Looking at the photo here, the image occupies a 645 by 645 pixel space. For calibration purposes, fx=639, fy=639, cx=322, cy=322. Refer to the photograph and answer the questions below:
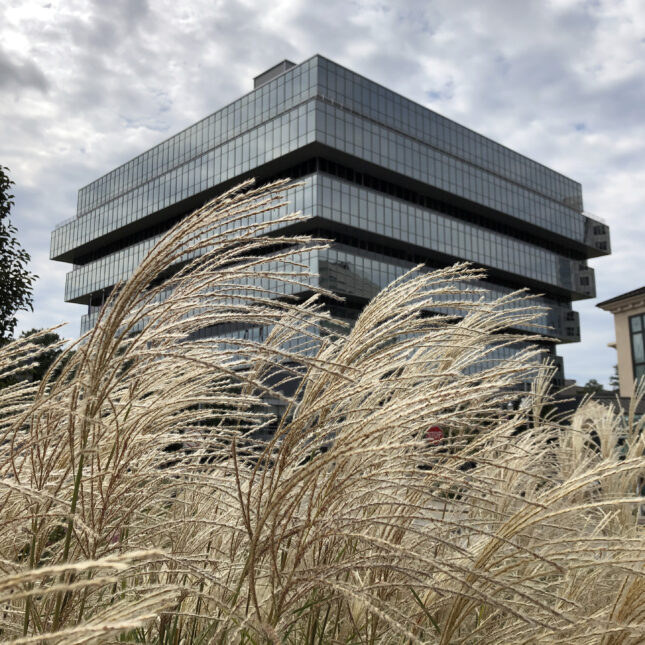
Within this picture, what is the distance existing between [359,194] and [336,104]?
5863 mm

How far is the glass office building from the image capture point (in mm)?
40688

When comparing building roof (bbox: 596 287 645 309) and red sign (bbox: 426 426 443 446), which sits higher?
building roof (bbox: 596 287 645 309)

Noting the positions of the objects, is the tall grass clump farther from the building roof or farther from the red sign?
the building roof

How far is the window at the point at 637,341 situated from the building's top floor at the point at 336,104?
72.5 feet

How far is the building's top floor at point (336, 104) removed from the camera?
137 ft

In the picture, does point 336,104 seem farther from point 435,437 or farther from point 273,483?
point 273,483

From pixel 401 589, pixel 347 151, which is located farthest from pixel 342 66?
pixel 401 589

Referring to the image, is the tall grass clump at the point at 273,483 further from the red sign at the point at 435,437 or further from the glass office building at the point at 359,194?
the glass office building at the point at 359,194

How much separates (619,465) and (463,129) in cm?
5342

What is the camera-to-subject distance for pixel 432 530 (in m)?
1.92

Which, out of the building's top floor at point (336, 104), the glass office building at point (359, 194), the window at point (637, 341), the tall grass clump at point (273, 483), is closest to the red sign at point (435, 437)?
the tall grass clump at point (273, 483)

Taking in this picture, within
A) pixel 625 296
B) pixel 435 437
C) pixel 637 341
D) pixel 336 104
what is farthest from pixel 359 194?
pixel 435 437

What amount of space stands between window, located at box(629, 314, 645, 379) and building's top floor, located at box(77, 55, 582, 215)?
22.1 m

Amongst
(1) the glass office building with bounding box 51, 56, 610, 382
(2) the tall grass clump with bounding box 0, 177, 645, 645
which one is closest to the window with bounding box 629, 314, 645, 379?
(1) the glass office building with bounding box 51, 56, 610, 382
